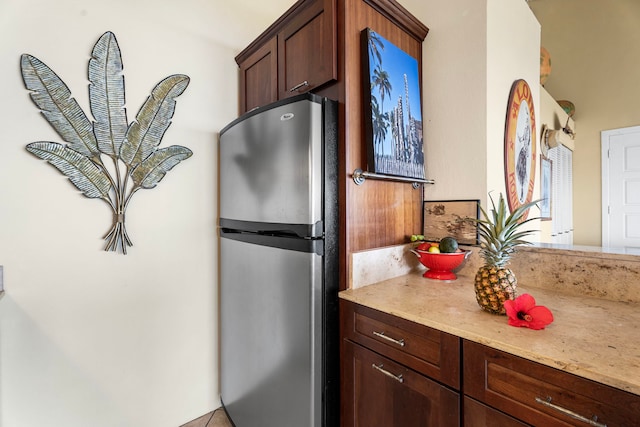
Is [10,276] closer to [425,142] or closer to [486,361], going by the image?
[486,361]

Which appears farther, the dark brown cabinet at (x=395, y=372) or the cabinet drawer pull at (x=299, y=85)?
the cabinet drawer pull at (x=299, y=85)

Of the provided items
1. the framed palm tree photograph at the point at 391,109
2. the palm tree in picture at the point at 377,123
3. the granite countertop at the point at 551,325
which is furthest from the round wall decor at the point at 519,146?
the palm tree in picture at the point at 377,123

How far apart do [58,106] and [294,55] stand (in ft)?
3.67

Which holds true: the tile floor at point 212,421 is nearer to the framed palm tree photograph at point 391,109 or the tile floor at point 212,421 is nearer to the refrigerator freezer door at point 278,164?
the refrigerator freezer door at point 278,164

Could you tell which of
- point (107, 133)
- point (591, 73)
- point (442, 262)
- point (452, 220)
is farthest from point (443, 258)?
point (591, 73)

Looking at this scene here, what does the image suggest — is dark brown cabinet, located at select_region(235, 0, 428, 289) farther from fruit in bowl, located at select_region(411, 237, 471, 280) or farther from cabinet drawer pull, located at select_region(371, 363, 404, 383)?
cabinet drawer pull, located at select_region(371, 363, 404, 383)

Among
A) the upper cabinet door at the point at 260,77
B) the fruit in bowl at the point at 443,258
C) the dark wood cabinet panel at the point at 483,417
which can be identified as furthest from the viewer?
the upper cabinet door at the point at 260,77

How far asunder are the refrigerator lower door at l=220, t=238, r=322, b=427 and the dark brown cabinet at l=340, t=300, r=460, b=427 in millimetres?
135

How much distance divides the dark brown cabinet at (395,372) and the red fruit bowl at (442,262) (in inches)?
19.0

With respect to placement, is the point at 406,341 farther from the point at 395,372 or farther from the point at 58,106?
the point at 58,106

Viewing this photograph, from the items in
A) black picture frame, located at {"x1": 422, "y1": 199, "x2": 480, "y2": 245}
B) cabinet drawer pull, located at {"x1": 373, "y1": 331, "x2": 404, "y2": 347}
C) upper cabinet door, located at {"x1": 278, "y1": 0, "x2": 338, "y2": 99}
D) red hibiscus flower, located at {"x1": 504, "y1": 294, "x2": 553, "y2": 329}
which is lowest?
cabinet drawer pull, located at {"x1": 373, "y1": 331, "x2": 404, "y2": 347}

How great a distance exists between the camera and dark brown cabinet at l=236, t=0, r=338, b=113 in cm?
128

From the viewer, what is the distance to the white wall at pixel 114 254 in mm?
1303

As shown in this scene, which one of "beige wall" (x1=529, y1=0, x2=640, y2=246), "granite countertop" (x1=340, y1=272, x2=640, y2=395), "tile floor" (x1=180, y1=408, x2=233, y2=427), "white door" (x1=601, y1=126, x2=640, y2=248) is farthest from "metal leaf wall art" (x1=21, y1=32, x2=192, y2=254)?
"white door" (x1=601, y1=126, x2=640, y2=248)
